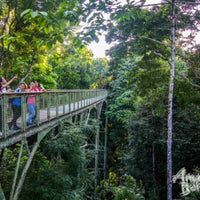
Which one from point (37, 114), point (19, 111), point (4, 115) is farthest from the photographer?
point (37, 114)

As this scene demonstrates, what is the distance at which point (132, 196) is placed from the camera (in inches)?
209

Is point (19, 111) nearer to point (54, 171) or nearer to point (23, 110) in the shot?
point (23, 110)

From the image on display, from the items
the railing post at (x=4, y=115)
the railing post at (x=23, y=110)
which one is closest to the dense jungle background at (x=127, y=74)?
the railing post at (x=4, y=115)

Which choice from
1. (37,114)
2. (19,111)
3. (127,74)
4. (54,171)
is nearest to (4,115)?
(19,111)

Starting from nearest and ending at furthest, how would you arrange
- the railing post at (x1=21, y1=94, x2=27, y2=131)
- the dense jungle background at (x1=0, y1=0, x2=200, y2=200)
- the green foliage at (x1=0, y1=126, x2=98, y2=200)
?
the dense jungle background at (x1=0, y1=0, x2=200, y2=200), the railing post at (x1=21, y1=94, x2=27, y2=131), the green foliage at (x1=0, y1=126, x2=98, y2=200)

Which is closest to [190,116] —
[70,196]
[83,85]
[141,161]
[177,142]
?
[177,142]

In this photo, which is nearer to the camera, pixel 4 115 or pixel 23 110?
pixel 4 115

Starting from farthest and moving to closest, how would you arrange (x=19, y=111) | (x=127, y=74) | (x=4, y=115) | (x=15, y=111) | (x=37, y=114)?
1. (x=127, y=74)
2. (x=37, y=114)
3. (x=19, y=111)
4. (x=15, y=111)
5. (x=4, y=115)

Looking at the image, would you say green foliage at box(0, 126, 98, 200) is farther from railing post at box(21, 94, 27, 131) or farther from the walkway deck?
railing post at box(21, 94, 27, 131)

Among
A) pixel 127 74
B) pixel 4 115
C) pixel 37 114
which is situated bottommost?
pixel 37 114

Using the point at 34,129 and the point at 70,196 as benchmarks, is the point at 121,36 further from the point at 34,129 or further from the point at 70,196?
the point at 70,196

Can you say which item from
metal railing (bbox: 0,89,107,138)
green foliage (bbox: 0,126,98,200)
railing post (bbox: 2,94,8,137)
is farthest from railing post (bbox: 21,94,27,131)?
green foliage (bbox: 0,126,98,200)

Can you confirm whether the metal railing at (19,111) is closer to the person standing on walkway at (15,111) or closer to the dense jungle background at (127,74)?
the person standing on walkway at (15,111)

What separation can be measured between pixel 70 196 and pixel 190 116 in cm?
788
